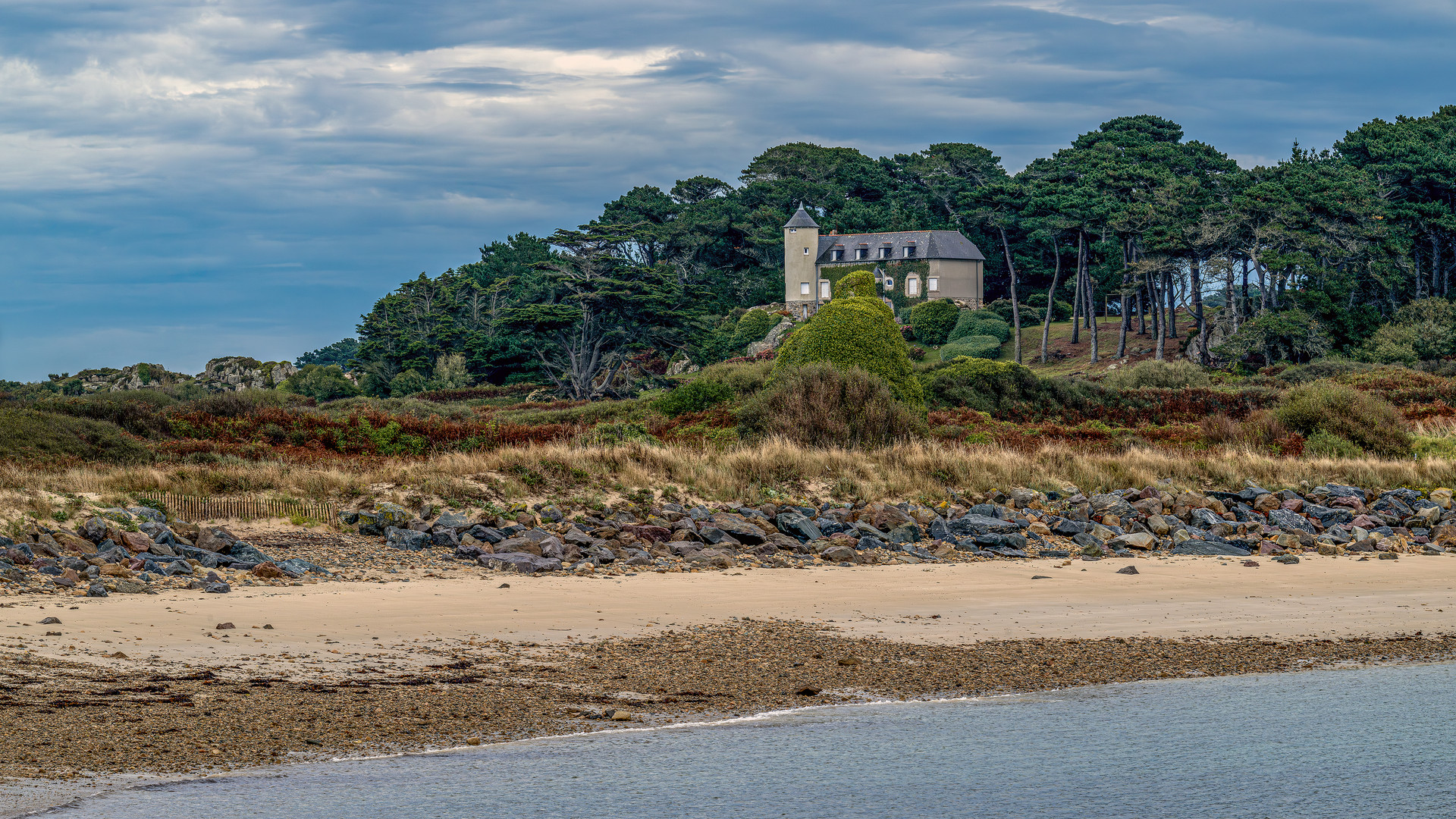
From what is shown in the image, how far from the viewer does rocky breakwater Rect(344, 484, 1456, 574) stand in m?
14.2

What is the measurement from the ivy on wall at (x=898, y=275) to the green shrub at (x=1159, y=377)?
1498 inches

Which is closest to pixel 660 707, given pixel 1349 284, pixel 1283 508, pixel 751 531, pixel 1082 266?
pixel 751 531

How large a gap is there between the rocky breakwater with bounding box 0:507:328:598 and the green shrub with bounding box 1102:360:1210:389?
37244 millimetres

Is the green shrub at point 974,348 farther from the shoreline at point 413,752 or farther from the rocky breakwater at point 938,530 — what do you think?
the shoreline at point 413,752

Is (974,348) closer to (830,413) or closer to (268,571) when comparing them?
→ (830,413)

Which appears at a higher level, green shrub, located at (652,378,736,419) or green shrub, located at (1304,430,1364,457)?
green shrub, located at (652,378,736,419)

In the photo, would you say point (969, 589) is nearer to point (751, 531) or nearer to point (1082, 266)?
point (751, 531)

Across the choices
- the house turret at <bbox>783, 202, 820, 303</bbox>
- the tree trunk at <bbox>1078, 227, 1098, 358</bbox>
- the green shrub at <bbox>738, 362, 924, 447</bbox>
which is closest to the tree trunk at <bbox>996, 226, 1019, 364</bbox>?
the tree trunk at <bbox>1078, 227, 1098, 358</bbox>

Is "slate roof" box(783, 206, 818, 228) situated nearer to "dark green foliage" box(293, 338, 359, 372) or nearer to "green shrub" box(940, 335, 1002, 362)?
"green shrub" box(940, 335, 1002, 362)

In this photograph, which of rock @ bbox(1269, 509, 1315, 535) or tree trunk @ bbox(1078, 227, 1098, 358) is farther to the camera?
tree trunk @ bbox(1078, 227, 1098, 358)

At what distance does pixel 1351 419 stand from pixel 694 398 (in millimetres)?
14893

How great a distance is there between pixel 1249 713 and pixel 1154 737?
96 cm

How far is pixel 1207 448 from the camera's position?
24.7m

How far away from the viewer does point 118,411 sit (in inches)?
983
